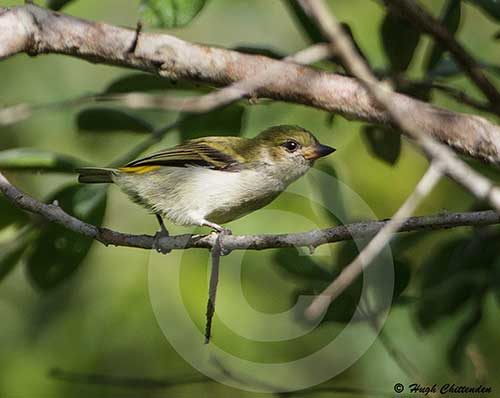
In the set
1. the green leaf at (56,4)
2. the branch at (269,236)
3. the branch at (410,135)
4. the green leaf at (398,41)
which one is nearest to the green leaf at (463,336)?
the green leaf at (398,41)

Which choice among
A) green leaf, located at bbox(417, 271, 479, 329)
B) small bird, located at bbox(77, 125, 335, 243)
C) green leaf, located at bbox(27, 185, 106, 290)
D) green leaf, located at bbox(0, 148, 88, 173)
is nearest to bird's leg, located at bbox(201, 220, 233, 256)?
small bird, located at bbox(77, 125, 335, 243)

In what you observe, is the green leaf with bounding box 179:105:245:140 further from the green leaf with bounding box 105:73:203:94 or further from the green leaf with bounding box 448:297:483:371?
the green leaf with bounding box 448:297:483:371

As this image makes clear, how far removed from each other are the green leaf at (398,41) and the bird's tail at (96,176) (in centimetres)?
103

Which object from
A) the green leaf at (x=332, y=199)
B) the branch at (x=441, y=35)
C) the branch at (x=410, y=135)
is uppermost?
the branch at (x=410, y=135)

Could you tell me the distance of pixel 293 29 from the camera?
509 centimetres

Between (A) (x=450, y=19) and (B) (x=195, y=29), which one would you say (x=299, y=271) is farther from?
(B) (x=195, y=29)

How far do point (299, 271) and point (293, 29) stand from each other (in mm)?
2434

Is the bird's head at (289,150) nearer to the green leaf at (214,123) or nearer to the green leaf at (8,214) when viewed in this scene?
the green leaf at (214,123)

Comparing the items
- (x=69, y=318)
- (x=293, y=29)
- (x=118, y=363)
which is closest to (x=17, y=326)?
(x=69, y=318)

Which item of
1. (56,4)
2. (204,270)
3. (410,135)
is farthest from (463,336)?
(410,135)

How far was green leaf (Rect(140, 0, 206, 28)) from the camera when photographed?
2.55 m

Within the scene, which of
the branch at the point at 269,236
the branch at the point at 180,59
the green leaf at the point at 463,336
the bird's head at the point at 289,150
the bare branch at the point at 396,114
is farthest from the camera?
the bird's head at the point at 289,150

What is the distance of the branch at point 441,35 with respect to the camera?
2.46m

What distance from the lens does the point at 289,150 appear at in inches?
131
